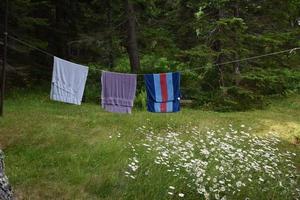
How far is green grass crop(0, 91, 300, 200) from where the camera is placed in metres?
6.38

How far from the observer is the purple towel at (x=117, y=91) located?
32.7 ft

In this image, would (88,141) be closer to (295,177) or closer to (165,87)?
(165,87)

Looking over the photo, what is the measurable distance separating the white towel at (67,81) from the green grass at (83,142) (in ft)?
2.09

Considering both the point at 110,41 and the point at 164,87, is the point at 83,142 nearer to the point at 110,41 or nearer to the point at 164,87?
the point at 164,87

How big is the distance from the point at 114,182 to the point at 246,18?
400 inches

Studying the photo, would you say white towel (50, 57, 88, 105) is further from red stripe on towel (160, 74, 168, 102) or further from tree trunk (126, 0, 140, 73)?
tree trunk (126, 0, 140, 73)

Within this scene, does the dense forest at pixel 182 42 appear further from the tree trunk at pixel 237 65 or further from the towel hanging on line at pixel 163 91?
the towel hanging on line at pixel 163 91

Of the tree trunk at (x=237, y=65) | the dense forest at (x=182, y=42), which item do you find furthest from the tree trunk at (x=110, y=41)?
the tree trunk at (x=237, y=65)

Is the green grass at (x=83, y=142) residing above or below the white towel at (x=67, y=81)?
below

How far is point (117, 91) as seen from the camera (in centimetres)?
1001

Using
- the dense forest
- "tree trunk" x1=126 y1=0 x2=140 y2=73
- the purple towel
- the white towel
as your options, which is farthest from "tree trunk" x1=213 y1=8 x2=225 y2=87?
the white towel

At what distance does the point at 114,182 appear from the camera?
21.6 ft

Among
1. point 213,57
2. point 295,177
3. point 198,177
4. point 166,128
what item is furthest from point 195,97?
point 198,177

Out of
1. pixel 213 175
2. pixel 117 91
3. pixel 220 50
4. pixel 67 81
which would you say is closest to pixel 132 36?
pixel 220 50
